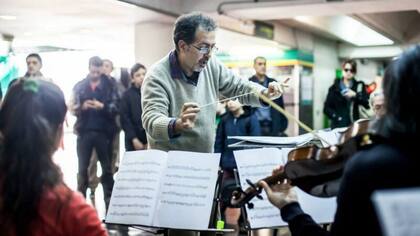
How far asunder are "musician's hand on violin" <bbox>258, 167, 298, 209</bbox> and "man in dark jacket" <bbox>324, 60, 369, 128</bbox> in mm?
4417

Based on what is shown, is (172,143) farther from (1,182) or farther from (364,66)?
(364,66)

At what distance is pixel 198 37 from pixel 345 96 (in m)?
4.13

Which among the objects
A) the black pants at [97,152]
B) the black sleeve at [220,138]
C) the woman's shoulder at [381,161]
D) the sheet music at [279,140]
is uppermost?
the woman's shoulder at [381,161]

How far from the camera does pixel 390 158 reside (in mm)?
1314

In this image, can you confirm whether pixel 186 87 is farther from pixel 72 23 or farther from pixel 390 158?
pixel 72 23

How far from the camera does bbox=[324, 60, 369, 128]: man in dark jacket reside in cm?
618

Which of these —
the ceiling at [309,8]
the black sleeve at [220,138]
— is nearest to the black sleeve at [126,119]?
the black sleeve at [220,138]

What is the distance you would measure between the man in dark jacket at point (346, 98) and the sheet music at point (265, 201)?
3.92m

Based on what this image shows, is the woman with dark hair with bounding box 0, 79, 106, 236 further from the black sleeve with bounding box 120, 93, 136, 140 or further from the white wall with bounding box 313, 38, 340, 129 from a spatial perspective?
the white wall with bounding box 313, 38, 340, 129

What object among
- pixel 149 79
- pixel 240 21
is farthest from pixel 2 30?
pixel 149 79

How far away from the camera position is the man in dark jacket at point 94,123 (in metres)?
5.39

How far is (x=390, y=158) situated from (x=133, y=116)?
3964 mm

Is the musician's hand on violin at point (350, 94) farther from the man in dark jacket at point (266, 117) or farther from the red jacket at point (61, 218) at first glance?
the red jacket at point (61, 218)

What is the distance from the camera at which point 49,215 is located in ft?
4.70
